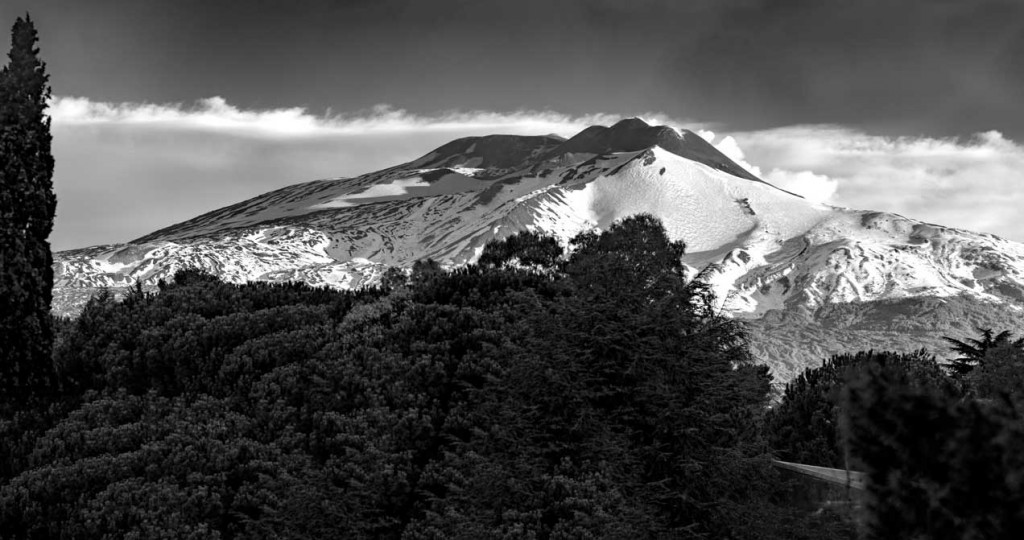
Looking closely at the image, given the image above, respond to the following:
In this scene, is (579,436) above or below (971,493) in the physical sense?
below

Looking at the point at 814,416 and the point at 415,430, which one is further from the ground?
the point at 415,430

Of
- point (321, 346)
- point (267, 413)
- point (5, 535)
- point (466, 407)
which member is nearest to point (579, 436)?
point (466, 407)

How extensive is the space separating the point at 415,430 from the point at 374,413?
0.94 meters

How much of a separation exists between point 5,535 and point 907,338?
19861 centimetres

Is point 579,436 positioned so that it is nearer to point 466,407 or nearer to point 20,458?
point 466,407

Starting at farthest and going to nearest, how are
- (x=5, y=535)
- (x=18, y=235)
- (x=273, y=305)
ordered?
(x=273, y=305) < (x=18, y=235) < (x=5, y=535)

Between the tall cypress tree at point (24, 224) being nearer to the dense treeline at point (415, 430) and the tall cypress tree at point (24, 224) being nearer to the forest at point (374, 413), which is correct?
the forest at point (374, 413)

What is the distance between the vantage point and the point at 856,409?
16.6 feet

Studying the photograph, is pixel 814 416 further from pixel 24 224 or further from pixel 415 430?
pixel 24 224

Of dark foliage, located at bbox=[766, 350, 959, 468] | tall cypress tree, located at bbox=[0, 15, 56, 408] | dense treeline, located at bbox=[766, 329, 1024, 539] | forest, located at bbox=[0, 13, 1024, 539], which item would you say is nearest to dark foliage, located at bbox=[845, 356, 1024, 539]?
dense treeline, located at bbox=[766, 329, 1024, 539]

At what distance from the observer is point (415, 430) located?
57.7ft

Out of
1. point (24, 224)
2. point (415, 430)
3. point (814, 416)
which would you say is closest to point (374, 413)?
point (415, 430)

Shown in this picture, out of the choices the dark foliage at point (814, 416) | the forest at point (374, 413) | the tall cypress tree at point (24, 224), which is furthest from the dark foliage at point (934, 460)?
the dark foliage at point (814, 416)

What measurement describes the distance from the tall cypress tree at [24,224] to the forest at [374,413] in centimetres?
5
